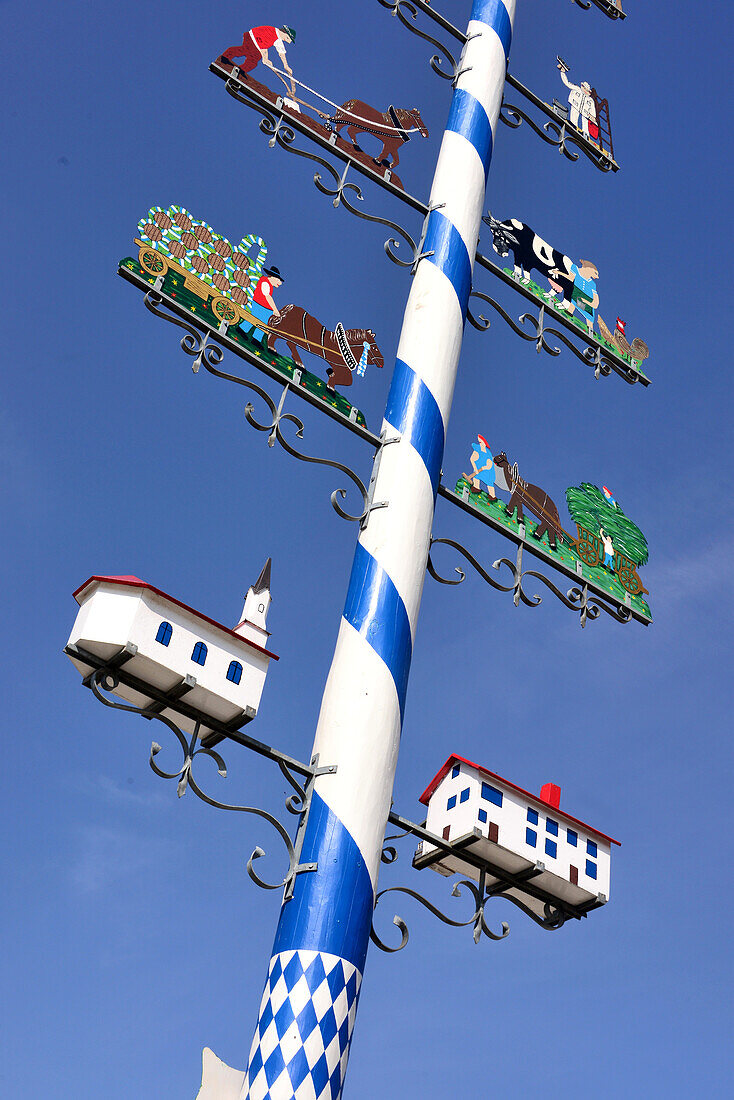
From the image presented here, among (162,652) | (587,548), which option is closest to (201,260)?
(162,652)

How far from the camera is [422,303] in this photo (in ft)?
18.5

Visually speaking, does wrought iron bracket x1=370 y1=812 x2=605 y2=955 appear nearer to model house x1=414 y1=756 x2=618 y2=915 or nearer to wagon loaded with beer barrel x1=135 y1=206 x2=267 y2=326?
model house x1=414 y1=756 x2=618 y2=915

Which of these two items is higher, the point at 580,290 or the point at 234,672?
the point at 580,290

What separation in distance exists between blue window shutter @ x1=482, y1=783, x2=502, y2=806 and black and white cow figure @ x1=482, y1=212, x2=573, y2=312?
10.1ft

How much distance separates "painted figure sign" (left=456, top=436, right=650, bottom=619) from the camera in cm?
577

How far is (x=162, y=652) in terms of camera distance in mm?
4254

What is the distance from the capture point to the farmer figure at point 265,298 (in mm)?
5359

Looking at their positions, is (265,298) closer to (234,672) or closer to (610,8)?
(234,672)

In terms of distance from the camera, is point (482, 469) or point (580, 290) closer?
point (482, 469)

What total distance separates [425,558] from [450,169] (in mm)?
2393

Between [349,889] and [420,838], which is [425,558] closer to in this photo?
[420,838]

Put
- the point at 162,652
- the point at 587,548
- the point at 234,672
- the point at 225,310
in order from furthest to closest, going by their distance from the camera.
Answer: the point at 587,548 → the point at 225,310 → the point at 234,672 → the point at 162,652

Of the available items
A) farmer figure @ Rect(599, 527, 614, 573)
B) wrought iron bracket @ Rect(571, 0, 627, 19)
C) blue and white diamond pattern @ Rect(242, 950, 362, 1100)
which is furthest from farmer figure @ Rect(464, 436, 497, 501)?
wrought iron bracket @ Rect(571, 0, 627, 19)

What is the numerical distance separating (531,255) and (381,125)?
111 centimetres
